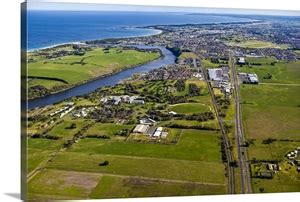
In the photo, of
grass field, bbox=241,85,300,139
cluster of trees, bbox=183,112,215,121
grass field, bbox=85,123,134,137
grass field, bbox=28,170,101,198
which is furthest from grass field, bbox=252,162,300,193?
grass field, bbox=28,170,101,198

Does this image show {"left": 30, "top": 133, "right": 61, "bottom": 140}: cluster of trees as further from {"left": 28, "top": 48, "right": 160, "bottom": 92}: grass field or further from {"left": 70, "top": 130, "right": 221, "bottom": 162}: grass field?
{"left": 28, "top": 48, "right": 160, "bottom": 92}: grass field

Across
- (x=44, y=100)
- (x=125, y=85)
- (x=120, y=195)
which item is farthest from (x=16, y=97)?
(x=125, y=85)

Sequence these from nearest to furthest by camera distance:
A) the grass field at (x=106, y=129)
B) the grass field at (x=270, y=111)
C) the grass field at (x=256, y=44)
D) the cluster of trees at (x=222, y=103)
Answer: the grass field at (x=106, y=129) → the grass field at (x=270, y=111) → the cluster of trees at (x=222, y=103) → the grass field at (x=256, y=44)

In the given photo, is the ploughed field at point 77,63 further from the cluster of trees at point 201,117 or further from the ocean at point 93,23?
the cluster of trees at point 201,117

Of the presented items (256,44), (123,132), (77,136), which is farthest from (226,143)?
(77,136)

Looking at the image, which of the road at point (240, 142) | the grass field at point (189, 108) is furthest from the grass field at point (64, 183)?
the road at point (240, 142)

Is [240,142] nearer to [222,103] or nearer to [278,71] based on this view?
[222,103]

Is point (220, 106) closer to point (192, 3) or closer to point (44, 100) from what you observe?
point (192, 3)
